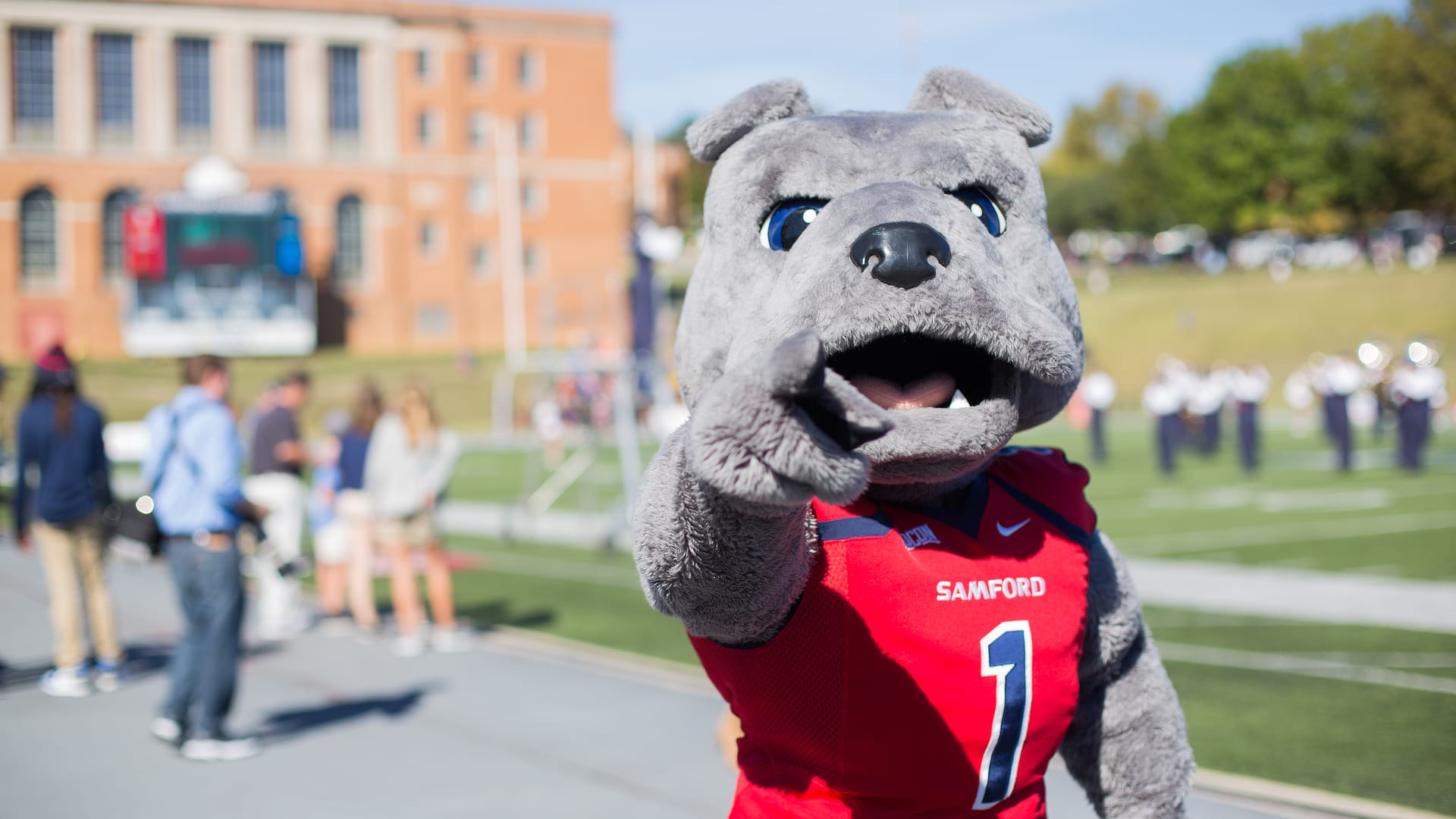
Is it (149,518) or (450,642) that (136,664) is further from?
(149,518)

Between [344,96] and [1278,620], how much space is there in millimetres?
51111

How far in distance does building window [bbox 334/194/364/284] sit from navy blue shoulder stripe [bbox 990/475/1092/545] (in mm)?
54101

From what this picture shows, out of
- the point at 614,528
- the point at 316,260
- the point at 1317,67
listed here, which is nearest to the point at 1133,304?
the point at 1317,67

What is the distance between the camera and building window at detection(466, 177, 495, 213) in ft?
184

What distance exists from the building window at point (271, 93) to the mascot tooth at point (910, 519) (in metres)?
54.2

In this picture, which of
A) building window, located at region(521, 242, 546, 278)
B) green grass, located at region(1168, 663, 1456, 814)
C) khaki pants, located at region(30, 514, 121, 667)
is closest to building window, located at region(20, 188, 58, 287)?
building window, located at region(521, 242, 546, 278)

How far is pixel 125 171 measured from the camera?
167 ft

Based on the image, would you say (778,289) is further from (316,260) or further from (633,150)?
(633,150)

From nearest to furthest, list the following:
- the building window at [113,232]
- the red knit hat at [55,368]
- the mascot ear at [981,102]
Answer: the mascot ear at [981,102]
the red knit hat at [55,368]
the building window at [113,232]

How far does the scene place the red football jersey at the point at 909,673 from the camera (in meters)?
2.11

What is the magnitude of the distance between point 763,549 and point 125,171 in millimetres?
55379

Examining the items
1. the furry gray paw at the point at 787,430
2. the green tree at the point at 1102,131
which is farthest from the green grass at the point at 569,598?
the green tree at the point at 1102,131

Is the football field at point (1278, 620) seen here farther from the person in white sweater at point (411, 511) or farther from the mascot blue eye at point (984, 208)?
the mascot blue eye at point (984, 208)

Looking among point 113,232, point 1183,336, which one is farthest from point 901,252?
point 113,232
